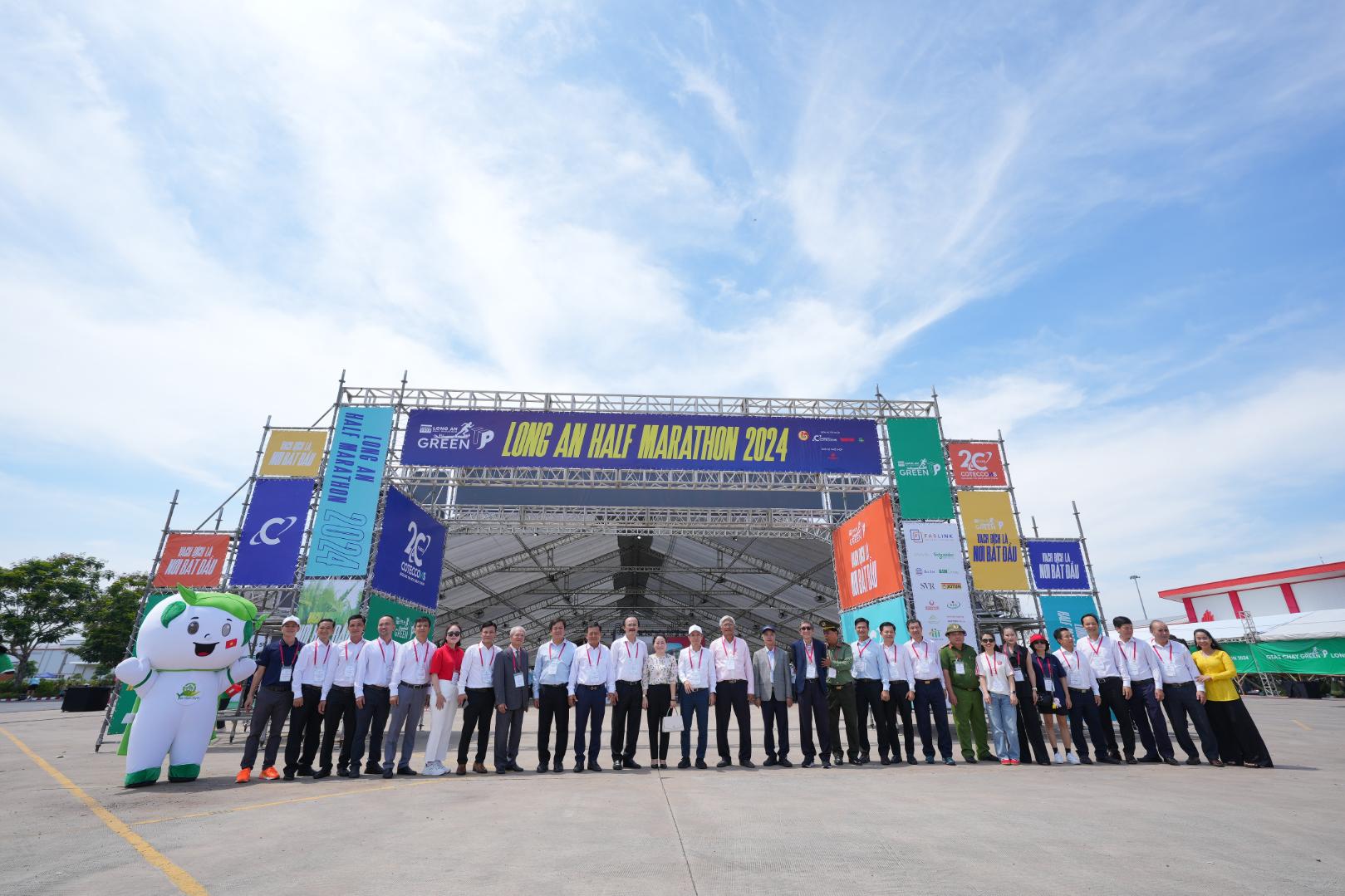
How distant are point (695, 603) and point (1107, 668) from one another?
916 inches

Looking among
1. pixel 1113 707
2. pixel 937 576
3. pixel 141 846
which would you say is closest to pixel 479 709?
pixel 141 846

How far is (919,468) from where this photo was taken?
14016mm

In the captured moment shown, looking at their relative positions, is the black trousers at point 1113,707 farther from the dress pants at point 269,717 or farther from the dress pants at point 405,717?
the dress pants at point 269,717

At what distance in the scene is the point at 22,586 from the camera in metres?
27.6

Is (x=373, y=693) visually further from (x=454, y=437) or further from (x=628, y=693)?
(x=454, y=437)

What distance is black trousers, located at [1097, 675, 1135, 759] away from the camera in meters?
7.44

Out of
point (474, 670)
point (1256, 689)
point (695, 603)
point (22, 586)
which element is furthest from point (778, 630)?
point (22, 586)

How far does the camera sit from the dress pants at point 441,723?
7.12 meters

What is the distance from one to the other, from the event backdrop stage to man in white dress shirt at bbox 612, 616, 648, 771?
6.78 metres

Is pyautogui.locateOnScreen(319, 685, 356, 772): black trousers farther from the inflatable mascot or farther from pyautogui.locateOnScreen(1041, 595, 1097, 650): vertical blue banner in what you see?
pyautogui.locateOnScreen(1041, 595, 1097, 650): vertical blue banner

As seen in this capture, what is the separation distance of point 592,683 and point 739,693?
1.70m

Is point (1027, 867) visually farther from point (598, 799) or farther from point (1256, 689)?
point (1256, 689)

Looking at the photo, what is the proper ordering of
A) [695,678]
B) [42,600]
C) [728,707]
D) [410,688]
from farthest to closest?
[42,600] → [728,707] → [695,678] → [410,688]

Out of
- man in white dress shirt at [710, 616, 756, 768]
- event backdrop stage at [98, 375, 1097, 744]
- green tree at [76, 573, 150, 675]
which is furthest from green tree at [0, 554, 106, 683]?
man in white dress shirt at [710, 616, 756, 768]
